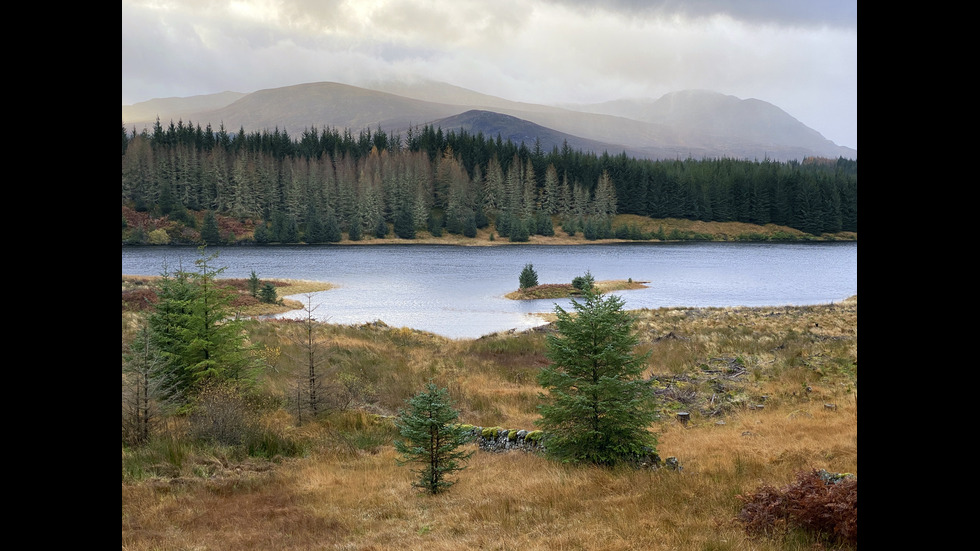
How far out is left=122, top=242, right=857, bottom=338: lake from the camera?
134ft

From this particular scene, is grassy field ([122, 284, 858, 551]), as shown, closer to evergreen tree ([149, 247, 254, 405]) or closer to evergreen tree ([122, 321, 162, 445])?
evergreen tree ([122, 321, 162, 445])

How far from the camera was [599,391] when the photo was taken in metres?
9.47

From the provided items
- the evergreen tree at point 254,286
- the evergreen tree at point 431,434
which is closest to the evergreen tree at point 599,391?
the evergreen tree at point 431,434

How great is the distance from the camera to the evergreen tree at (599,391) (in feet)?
31.1

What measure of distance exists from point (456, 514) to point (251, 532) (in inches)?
105

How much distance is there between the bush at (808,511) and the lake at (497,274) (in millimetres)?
21895

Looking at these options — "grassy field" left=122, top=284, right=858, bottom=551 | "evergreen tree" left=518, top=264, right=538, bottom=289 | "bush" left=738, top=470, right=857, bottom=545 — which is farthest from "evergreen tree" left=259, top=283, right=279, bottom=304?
"bush" left=738, top=470, right=857, bottom=545

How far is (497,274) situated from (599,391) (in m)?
48.6

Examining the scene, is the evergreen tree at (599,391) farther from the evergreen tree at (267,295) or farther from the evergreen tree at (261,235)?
the evergreen tree at (261,235)

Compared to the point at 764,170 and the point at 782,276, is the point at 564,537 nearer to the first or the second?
the point at 782,276

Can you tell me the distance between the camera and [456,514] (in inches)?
318

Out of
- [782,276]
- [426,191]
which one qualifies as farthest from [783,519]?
[426,191]

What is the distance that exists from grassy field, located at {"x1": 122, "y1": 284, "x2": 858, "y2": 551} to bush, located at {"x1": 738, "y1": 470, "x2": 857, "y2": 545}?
0.17 metres

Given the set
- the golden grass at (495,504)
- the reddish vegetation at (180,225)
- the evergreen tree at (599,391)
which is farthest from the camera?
the reddish vegetation at (180,225)
